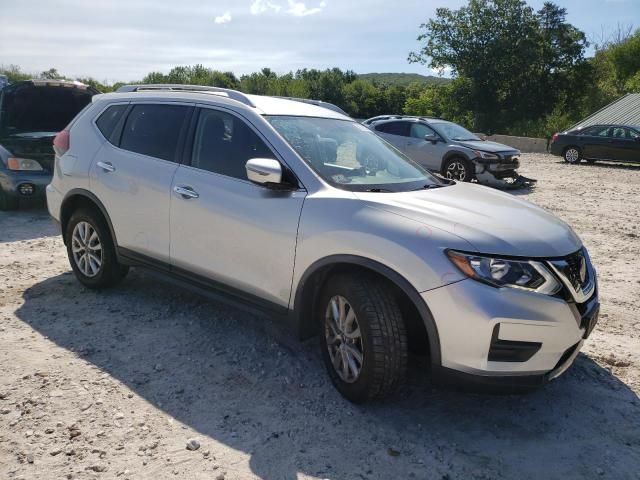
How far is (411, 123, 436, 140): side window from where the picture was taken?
13218 millimetres

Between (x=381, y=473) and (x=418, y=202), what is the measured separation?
1492mm

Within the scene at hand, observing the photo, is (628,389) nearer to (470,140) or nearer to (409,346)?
(409,346)

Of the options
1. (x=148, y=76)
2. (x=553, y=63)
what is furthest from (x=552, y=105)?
(x=148, y=76)

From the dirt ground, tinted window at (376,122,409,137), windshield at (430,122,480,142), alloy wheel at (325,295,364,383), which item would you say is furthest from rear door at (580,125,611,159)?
alloy wheel at (325,295,364,383)

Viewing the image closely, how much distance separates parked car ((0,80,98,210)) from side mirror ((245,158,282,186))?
580cm

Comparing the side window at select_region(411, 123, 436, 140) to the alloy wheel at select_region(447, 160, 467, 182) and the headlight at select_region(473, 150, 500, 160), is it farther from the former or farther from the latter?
the headlight at select_region(473, 150, 500, 160)

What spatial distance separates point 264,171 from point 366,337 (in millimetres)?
1142

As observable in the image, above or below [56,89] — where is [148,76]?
above

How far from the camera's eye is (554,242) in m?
3.06

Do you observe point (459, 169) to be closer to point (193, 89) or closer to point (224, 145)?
point (193, 89)

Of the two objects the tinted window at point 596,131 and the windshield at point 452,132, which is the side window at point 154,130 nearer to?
the windshield at point 452,132

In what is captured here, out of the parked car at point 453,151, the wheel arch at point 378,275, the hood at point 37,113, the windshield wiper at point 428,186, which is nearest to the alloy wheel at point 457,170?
the parked car at point 453,151

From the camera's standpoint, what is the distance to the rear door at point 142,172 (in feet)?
13.6

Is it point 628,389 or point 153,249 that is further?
point 153,249
